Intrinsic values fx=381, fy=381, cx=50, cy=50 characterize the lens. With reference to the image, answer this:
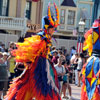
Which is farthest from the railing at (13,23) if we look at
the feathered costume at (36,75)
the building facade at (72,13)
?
the feathered costume at (36,75)

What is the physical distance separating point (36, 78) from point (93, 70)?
162cm

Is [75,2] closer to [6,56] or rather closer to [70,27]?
[70,27]

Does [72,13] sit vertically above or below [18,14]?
above

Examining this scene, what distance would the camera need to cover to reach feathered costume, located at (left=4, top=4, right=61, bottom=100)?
6539 millimetres

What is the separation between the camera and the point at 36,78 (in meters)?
6.59

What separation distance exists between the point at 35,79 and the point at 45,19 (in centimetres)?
115

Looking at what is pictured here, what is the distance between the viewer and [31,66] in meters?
6.68

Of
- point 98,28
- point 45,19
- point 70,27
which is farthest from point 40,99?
point 70,27

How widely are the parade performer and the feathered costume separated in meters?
1.19

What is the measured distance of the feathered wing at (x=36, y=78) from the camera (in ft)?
21.4

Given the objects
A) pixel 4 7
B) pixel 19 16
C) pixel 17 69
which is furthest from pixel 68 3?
pixel 17 69

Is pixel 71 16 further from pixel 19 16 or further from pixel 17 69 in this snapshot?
pixel 17 69

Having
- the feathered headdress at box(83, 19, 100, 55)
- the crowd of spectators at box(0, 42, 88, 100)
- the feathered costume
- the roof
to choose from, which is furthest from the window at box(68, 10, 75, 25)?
the feathered costume

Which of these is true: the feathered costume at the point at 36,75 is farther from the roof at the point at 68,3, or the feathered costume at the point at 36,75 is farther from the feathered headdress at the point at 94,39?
the roof at the point at 68,3
